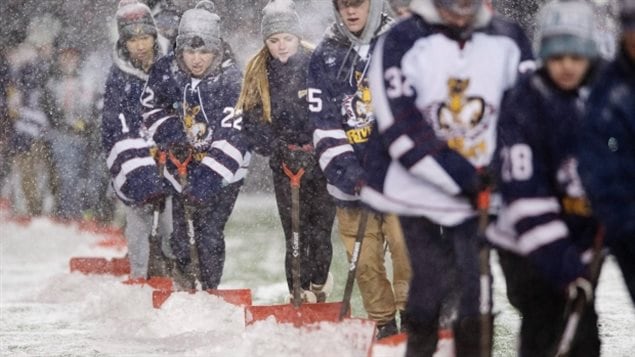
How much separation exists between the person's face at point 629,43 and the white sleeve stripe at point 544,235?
0.74m

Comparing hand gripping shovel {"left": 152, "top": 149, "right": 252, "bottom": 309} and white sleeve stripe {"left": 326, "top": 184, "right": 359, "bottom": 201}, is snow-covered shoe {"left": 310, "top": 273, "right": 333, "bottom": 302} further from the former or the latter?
white sleeve stripe {"left": 326, "top": 184, "right": 359, "bottom": 201}

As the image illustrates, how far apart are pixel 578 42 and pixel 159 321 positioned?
4.41 metres

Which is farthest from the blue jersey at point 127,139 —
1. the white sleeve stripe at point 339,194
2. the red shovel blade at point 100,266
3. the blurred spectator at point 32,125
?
the blurred spectator at point 32,125

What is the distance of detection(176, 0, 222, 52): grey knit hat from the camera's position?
1000cm

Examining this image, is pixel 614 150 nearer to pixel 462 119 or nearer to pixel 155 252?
pixel 462 119

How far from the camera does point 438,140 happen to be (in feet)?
20.3

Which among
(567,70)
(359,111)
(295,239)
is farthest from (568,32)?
(295,239)

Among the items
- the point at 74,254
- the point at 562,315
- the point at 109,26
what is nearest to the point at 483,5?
the point at 562,315

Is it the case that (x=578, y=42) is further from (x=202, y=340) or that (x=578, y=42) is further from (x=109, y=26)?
(x=109, y=26)

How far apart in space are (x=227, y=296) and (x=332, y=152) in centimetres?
167

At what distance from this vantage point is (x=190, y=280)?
34.0 ft

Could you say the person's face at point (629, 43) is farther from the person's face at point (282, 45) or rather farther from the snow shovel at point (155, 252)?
the snow shovel at point (155, 252)

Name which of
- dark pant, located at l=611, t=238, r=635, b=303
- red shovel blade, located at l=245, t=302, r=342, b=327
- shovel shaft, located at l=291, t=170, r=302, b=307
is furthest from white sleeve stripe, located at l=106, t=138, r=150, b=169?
dark pant, located at l=611, t=238, r=635, b=303

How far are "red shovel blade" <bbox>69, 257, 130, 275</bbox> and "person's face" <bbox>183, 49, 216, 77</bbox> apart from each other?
2410 mm
